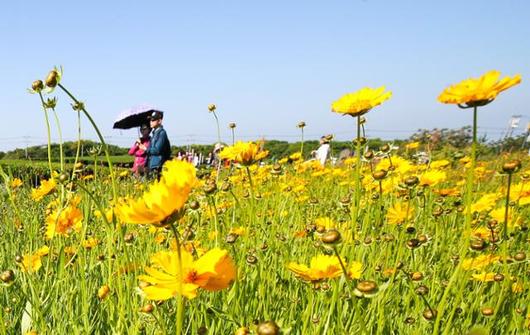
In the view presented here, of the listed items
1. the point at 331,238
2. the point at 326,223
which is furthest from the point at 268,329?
the point at 326,223

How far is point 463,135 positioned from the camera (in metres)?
8.66

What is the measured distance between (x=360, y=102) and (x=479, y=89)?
267 millimetres

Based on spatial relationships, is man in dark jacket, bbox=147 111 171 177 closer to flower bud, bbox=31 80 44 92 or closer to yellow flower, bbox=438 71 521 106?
flower bud, bbox=31 80 44 92

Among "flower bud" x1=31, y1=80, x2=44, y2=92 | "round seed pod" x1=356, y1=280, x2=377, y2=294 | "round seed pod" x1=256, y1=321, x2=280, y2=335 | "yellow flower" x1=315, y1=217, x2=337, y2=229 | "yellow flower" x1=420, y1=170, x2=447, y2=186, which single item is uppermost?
"flower bud" x1=31, y1=80, x2=44, y2=92

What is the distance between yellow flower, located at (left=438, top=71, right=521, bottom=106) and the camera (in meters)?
0.77

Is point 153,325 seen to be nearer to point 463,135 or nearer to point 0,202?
point 0,202

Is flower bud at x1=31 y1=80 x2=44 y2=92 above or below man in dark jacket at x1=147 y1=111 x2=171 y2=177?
above

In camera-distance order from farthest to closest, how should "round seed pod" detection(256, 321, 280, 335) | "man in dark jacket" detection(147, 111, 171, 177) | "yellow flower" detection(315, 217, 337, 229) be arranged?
"man in dark jacket" detection(147, 111, 171, 177)
"yellow flower" detection(315, 217, 337, 229)
"round seed pod" detection(256, 321, 280, 335)

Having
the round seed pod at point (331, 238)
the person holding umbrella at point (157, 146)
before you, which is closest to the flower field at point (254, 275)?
the round seed pod at point (331, 238)

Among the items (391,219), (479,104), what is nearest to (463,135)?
(391,219)

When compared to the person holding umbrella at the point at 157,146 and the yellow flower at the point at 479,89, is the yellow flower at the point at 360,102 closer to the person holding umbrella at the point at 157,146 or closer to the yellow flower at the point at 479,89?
the yellow flower at the point at 479,89

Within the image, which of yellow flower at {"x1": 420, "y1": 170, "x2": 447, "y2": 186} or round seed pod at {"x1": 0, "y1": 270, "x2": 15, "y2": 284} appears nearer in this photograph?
round seed pod at {"x1": 0, "y1": 270, "x2": 15, "y2": 284}

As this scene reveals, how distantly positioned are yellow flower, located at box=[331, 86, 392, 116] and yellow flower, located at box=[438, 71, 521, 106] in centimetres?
18

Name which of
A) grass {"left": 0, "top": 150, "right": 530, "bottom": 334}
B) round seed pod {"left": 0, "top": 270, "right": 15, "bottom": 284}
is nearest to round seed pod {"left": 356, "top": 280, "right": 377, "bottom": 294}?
grass {"left": 0, "top": 150, "right": 530, "bottom": 334}
